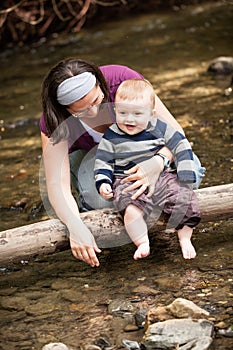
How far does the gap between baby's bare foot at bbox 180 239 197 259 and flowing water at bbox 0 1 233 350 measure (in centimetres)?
5

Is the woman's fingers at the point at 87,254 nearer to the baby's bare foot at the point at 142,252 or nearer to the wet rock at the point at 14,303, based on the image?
the baby's bare foot at the point at 142,252

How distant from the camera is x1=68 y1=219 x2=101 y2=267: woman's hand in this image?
2.91 m

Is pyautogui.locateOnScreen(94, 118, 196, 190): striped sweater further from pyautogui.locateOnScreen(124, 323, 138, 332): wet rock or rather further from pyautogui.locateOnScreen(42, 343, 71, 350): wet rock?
pyautogui.locateOnScreen(42, 343, 71, 350): wet rock

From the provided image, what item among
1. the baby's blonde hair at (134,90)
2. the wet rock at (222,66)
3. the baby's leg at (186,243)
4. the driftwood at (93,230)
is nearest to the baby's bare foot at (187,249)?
the baby's leg at (186,243)

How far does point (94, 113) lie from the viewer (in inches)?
121

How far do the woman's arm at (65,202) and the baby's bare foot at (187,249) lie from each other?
389mm

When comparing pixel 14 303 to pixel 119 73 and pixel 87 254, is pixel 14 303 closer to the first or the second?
pixel 87 254

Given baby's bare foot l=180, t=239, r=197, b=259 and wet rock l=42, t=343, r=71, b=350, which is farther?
baby's bare foot l=180, t=239, r=197, b=259

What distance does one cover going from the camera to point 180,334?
2.34 m

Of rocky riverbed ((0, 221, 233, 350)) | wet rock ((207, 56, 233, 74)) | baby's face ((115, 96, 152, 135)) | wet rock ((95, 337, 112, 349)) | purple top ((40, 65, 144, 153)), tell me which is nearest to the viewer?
wet rock ((95, 337, 112, 349))

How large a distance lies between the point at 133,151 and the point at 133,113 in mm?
187

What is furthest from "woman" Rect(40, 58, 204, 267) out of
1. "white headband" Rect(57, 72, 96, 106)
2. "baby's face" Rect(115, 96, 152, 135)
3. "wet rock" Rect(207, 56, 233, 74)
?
"wet rock" Rect(207, 56, 233, 74)

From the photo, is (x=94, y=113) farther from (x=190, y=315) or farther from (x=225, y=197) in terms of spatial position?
(x=190, y=315)

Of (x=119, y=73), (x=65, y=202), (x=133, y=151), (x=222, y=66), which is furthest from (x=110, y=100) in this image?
(x=222, y=66)
